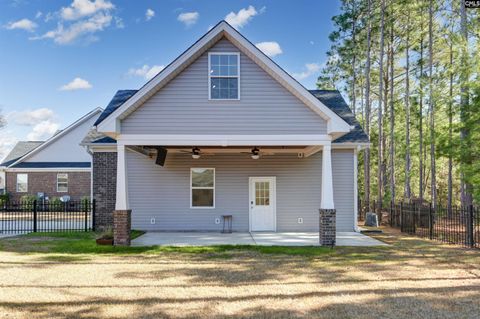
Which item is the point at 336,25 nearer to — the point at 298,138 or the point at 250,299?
the point at 298,138

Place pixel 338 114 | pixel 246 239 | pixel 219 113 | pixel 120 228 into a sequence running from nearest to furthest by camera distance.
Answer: pixel 120 228, pixel 219 113, pixel 246 239, pixel 338 114

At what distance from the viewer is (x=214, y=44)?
12094mm

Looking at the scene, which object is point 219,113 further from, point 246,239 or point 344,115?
point 344,115

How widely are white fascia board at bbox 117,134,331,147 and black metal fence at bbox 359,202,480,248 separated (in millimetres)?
4853

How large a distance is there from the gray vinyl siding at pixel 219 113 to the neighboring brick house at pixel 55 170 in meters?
18.7

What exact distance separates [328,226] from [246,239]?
2785 mm

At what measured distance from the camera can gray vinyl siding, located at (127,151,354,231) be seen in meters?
14.6

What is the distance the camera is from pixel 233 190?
48.1 ft

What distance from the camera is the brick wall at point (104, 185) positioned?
1452cm

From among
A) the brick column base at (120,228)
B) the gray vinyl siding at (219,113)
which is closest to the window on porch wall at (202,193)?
the gray vinyl siding at (219,113)

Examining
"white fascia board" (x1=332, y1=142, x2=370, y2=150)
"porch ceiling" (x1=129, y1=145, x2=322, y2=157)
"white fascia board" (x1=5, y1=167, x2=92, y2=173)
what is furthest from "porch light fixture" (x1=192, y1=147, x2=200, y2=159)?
"white fascia board" (x1=5, y1=167, x2=92, y2=173)

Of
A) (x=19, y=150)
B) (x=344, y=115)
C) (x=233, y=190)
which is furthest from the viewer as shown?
(x=19, y=150)

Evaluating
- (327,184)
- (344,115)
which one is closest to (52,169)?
(344,115)

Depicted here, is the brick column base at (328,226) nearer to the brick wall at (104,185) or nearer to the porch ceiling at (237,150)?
the porch ceiling at (237,150)
